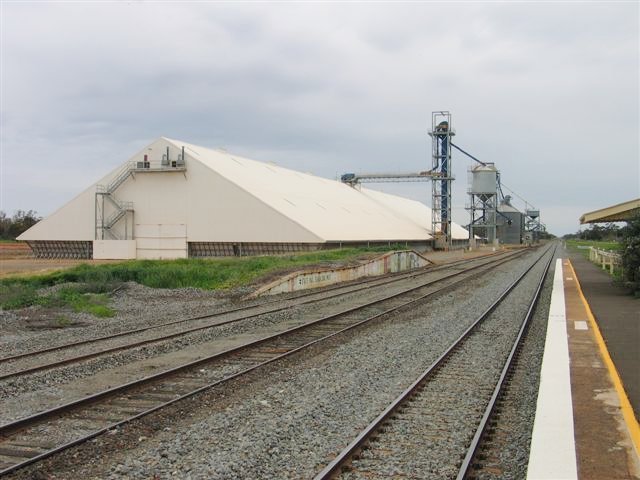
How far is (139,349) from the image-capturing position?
11461 mm

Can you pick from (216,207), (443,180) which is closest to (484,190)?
(443,180)

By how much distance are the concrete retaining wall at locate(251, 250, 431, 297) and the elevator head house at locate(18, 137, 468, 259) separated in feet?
26.2

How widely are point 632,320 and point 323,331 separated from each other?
721 centimetres

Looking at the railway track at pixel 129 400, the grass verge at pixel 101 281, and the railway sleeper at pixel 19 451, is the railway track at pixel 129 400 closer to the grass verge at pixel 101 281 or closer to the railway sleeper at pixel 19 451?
the railway sleeper at pixel 19 451

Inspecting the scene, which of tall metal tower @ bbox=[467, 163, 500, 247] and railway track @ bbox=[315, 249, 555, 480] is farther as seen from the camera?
tall metal tower @ bbox=[467, 163, 500, 247]

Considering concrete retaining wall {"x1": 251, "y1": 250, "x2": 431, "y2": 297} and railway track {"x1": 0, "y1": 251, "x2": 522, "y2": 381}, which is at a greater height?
concrete retaining wall {"x1": 251, "y1": 250, "x2": 431, "y2": 297}

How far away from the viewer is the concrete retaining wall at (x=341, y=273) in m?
23.9

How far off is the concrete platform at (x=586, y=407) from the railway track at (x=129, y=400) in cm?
422

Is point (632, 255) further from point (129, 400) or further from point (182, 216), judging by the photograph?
point (182, 216)

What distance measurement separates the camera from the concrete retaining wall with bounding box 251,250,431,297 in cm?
2389

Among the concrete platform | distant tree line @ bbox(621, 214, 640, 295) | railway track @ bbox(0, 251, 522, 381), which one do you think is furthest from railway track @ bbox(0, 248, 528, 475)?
distant tree line @ bbox(621, 214, 640, 295)

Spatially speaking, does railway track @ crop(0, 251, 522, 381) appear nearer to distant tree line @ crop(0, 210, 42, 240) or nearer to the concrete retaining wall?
the concrete retaining wall

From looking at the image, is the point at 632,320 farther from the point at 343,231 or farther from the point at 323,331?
the point at 343,231

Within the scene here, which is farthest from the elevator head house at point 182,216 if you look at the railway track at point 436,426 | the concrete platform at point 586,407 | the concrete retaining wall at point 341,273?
the railway track at point 436,426
